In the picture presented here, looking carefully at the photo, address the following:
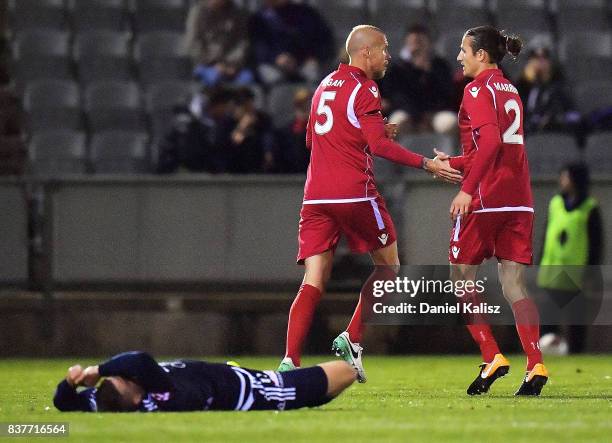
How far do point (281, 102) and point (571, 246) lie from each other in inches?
146

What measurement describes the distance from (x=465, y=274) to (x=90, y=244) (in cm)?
569

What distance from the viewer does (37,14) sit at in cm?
1808

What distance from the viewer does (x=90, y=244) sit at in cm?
1428

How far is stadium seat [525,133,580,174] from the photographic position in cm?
1490

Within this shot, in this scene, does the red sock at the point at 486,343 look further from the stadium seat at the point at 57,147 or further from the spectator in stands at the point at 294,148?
the stadium seat at the point at 57,147

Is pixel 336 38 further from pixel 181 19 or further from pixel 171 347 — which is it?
pixel 171 347

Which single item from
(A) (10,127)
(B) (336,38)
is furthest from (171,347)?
(B) (336,38)

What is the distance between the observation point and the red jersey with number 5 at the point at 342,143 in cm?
945

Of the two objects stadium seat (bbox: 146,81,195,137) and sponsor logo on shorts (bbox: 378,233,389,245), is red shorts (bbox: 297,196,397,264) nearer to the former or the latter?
sponsor logo on shorts (bbox: 378,233,389,245)

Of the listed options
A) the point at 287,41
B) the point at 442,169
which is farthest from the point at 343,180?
the point at 287,41

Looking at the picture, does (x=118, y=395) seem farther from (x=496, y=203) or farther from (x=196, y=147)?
(x=196, y=147)

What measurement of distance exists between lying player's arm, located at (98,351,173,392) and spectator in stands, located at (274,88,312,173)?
7.89m

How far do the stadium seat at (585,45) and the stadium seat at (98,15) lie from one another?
16.9 ft

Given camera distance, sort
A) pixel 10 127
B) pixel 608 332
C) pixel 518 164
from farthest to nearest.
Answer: pixel 10 127, pixel 608 332, pixel 518 164
